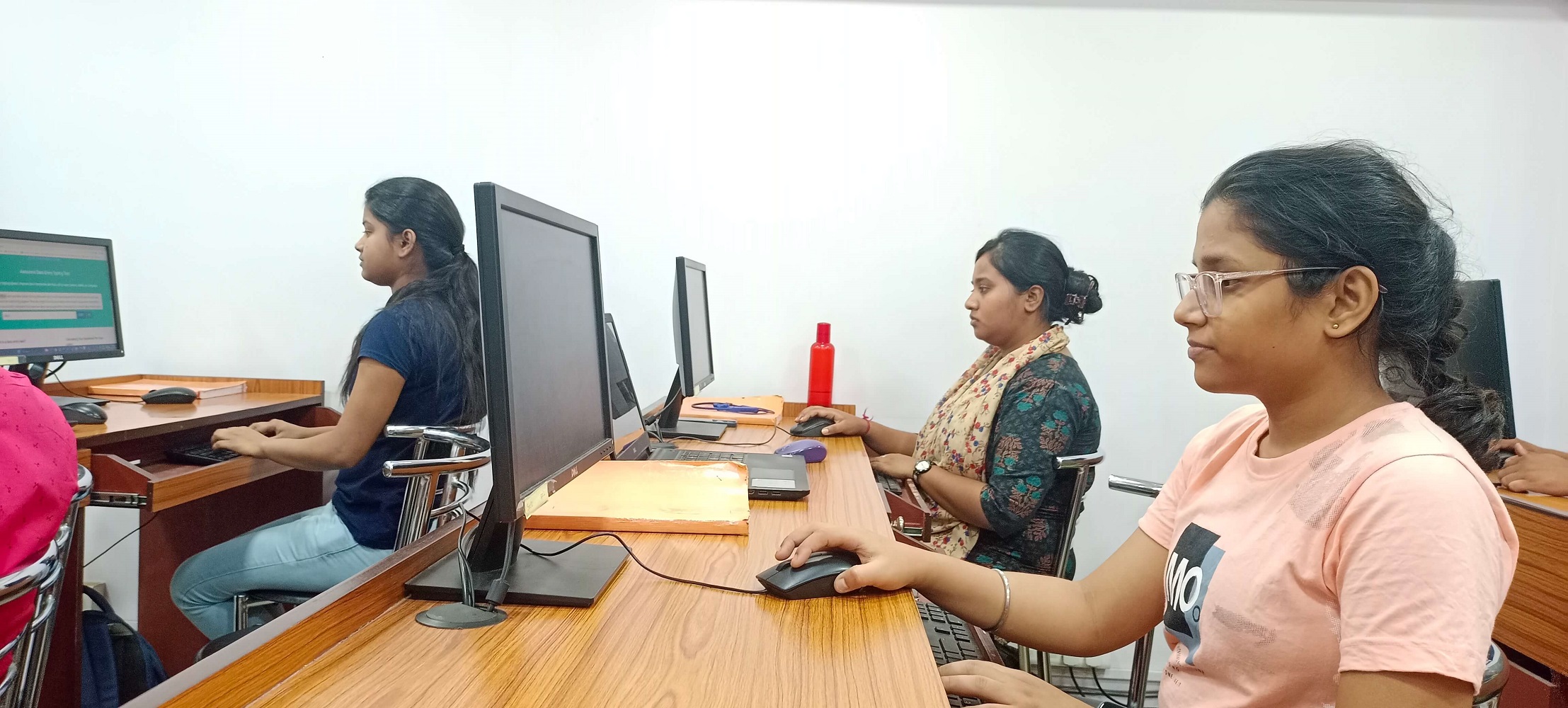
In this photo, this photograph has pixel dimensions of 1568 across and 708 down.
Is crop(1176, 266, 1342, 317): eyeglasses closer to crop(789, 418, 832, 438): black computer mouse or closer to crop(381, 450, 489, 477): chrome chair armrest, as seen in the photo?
crop(381, 450, 489, 477): chrome chair armrest

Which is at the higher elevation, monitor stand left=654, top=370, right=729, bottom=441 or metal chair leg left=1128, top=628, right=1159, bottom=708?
monitor stand left=654, top=370, right=729, bottom=441

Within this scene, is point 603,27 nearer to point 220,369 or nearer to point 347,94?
point 347,94

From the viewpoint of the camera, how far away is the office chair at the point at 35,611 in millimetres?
1001

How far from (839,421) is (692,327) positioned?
1.76ft

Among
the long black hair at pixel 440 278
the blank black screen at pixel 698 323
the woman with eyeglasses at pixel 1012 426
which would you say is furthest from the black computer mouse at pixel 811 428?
the long black hair at pixel 440 278

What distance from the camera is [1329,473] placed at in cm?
77

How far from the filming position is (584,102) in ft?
9.04

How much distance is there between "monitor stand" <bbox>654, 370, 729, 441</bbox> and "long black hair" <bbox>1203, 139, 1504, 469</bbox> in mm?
1480

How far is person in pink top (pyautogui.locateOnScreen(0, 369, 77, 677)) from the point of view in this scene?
102 centimetres

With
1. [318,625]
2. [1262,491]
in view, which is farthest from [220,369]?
[1262,491]

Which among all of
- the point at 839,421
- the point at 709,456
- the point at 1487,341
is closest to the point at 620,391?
the point at 709,456

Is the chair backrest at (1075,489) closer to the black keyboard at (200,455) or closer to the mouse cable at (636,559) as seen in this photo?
the mouse cable at (636,559)

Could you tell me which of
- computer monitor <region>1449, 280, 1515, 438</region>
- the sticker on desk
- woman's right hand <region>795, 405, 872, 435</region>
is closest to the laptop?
the sticker on desk

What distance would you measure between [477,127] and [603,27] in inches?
20.8
